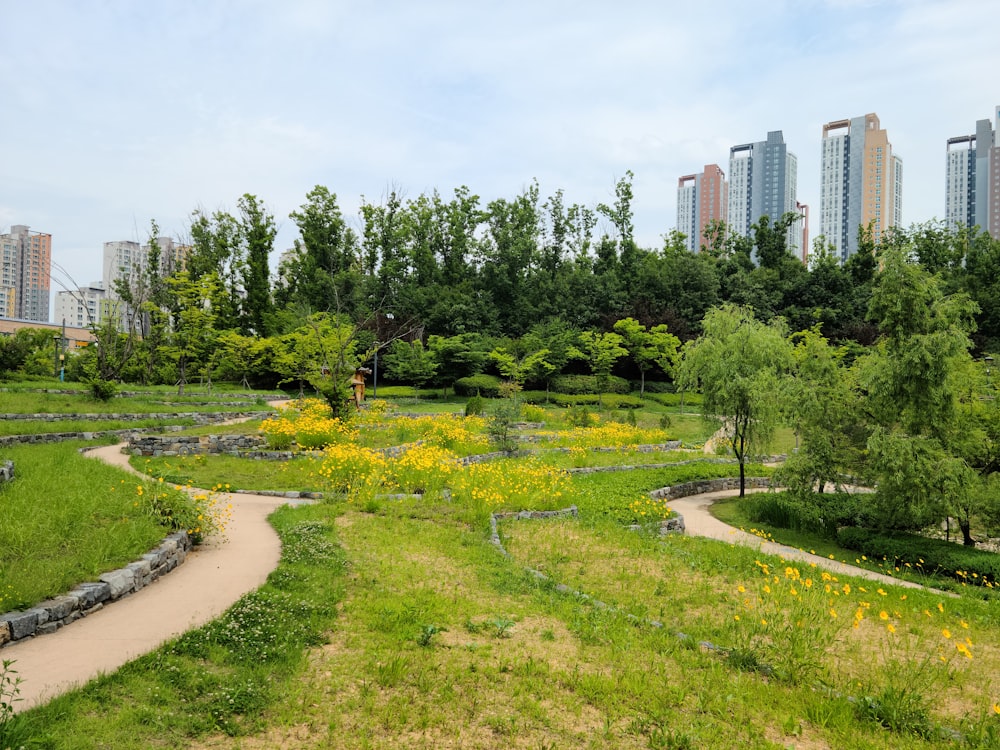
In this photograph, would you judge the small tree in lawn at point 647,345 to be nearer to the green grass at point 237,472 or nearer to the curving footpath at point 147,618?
the green grass at point 237,472

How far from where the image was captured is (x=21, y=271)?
3337 inches

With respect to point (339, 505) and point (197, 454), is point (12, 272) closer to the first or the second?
point (197, 454)

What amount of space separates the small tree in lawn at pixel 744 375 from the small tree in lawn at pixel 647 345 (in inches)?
715

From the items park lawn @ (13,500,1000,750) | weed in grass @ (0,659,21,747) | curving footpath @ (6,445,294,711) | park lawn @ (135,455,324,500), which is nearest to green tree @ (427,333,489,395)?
park lawn @ (135,455,324,500)

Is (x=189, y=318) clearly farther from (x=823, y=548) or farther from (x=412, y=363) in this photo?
(x=823, y=548)

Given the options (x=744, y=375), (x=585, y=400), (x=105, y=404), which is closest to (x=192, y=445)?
(x=105, y=404)

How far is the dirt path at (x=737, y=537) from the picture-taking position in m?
8.87

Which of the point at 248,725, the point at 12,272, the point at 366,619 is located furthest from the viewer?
the point at 12,272

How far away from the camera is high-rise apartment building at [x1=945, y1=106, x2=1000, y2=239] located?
3115 inches

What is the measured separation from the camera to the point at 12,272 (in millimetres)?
84188

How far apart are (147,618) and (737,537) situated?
915cm

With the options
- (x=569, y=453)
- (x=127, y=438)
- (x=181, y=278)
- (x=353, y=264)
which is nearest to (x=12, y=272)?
(x=353, y=264)

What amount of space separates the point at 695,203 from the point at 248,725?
108765 mm

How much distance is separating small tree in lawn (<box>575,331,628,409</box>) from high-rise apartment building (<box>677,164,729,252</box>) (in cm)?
7156
